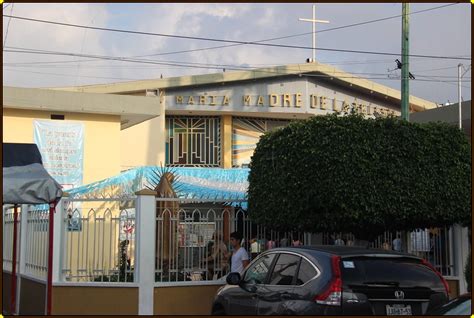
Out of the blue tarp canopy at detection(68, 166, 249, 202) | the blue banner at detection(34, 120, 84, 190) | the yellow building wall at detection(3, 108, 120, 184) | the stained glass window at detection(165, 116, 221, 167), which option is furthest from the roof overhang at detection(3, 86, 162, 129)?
the stained glass window at detection(165, 116, 221, 167)

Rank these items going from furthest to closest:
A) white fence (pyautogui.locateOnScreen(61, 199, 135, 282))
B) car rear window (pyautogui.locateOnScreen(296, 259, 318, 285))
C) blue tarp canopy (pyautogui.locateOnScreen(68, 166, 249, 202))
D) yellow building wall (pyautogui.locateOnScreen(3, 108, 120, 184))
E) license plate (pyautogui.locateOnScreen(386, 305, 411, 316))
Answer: yellow building wall (pyautogui.locateOnScreen(3, 108, 120, 184)) < blue tarp canopy (pyautogui.locateOnScreen(68, 166, 249, 202)) < white fence (pyautogui.locateOnScreen(61, 199, 135, 282)) < car rear window (pyautogui.locateOnScreen(296, 259, 318, 285)) < license plate (pyautogui.locateOnScreen(386, 305, 411, 316))

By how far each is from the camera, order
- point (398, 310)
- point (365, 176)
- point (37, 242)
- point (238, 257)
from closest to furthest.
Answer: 1. point (398, 310)
2. point (365, 176)
3. point (238, 257)
4. point (37, 242)

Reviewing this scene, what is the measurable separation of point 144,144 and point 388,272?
24.4 m

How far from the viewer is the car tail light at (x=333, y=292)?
6.43m

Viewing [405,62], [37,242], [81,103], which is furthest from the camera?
[81,103]

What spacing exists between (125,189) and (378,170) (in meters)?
12.1

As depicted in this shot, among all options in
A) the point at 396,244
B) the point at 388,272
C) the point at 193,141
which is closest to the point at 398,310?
the point at 388,272

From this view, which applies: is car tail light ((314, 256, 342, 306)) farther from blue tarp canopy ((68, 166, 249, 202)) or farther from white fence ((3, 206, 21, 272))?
blue tarp canopy ((68, 166, 249, 202))

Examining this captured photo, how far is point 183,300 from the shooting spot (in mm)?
11469

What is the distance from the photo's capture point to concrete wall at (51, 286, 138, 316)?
11094 mm

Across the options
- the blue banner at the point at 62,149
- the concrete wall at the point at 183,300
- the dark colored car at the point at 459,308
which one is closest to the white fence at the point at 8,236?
the concrete wall at the point at 183,300

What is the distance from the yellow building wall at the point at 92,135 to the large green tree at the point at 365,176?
1350cm

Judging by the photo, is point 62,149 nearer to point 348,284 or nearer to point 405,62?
point 405,62

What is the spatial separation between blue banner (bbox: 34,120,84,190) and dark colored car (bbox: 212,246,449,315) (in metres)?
16.8
